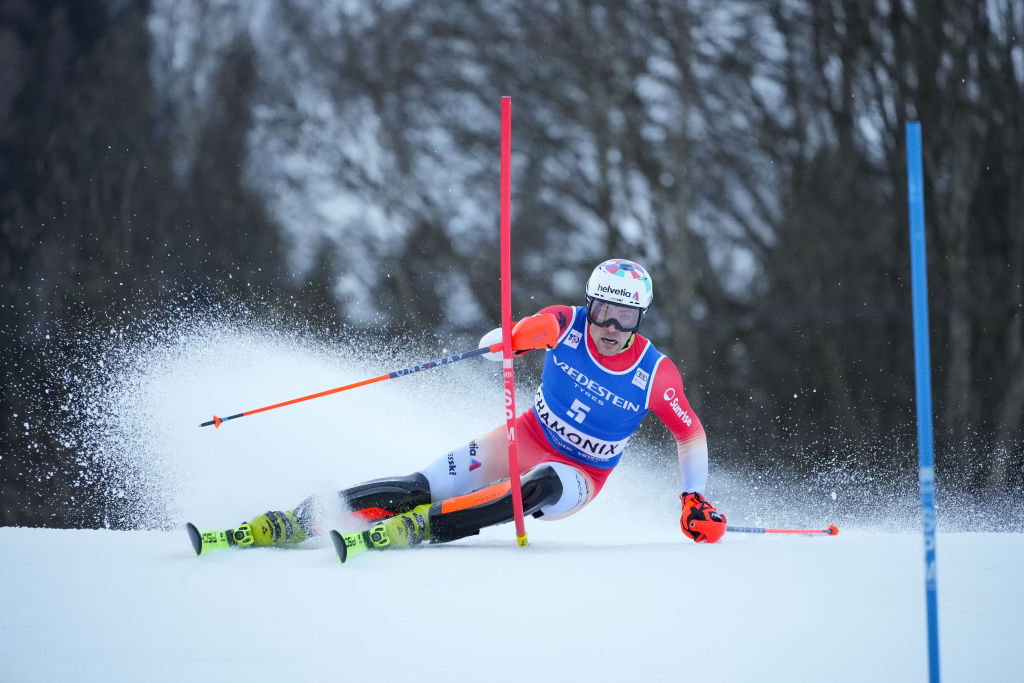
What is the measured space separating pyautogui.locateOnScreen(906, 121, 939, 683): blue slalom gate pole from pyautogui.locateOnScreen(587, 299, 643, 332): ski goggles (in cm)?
192

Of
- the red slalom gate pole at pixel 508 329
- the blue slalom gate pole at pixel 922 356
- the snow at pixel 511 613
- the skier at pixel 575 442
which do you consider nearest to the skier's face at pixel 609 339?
the skier at pixel 575 442

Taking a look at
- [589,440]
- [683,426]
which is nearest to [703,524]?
[683,426]

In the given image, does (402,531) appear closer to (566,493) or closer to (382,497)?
(382,497)

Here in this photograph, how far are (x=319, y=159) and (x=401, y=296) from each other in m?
2.65

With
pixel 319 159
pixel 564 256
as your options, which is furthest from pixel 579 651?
pixel 319 159

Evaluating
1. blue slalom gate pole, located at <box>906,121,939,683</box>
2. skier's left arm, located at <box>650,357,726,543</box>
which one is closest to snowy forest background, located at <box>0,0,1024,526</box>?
skier's left arm, located at <box>650,357,726,543</box>

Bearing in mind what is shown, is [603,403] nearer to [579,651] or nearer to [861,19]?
[579,651]

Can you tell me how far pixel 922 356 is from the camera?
5.68ft

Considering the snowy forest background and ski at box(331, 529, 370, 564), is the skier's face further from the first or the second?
the snowy forest background

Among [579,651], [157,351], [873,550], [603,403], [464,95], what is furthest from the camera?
[464,95]

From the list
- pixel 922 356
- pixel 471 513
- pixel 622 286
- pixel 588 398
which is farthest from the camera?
pixel 588 398

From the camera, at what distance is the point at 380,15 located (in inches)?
586

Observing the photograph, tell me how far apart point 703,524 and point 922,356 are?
1.91 m

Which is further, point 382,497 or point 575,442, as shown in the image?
point 575,442
